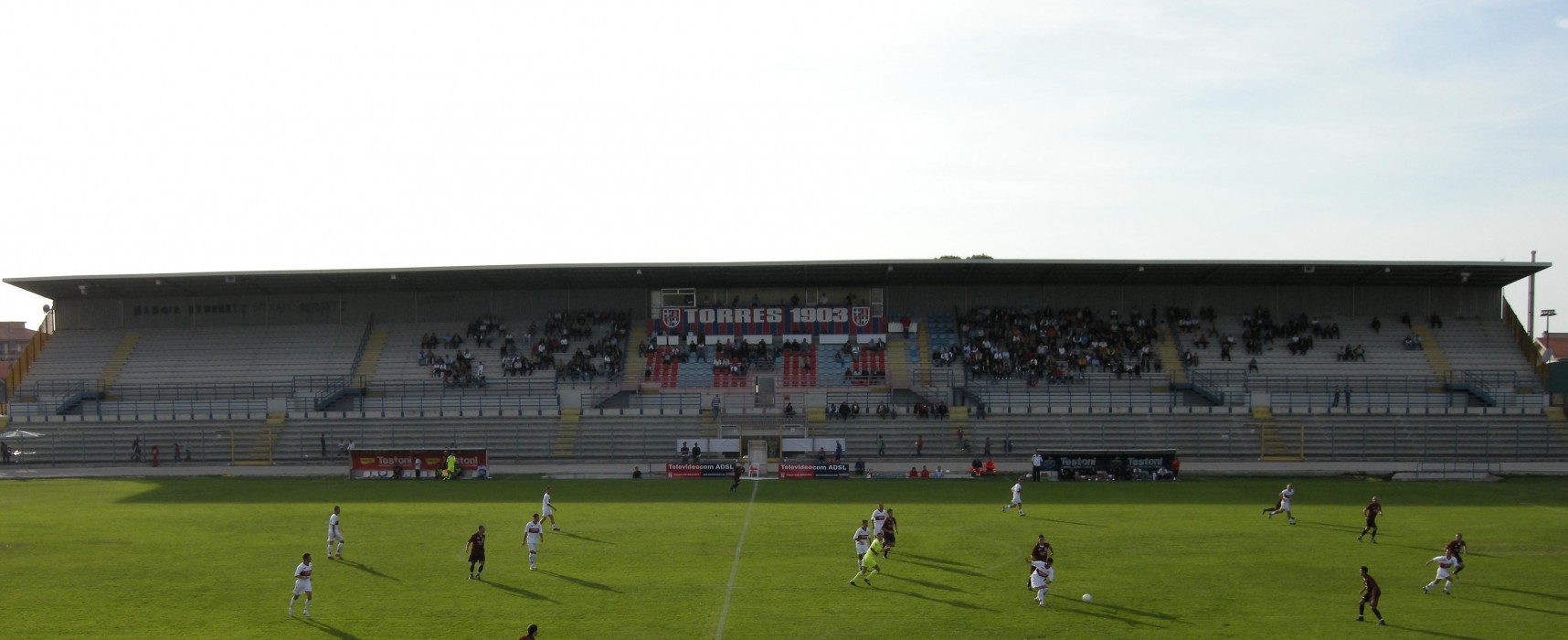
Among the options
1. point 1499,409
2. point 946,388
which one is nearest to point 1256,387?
point 1499,409

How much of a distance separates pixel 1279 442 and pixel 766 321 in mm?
29555

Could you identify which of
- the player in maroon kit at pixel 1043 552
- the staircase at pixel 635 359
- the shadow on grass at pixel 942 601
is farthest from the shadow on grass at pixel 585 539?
the staircase at pixel 635 359

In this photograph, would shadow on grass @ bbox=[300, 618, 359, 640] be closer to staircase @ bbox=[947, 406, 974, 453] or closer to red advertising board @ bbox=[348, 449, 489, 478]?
red advertising board @ bbox=[348, 449, 489, 478]

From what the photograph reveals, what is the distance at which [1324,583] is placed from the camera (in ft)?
83.2

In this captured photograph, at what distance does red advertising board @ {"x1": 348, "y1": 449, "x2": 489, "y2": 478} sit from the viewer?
48.9 m

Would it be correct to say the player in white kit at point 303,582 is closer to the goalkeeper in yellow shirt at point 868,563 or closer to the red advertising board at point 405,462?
the goalkeeper in yellow shirt at point 868,563

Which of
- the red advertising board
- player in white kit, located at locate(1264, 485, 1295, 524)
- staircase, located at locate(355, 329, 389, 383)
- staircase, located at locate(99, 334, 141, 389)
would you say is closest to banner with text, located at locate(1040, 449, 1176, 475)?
player in white kit, located at locate(1264, 485, 1295, 524)

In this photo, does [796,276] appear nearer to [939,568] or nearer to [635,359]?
[635,359]

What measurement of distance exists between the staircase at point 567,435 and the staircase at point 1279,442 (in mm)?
33361

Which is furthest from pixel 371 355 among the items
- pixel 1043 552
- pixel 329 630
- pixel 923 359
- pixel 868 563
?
pixel 1043 552

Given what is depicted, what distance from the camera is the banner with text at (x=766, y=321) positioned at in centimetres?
6844

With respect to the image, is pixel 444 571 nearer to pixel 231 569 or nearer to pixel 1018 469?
pixel 231 569

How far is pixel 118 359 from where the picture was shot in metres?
66.8

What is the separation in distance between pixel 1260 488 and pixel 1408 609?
21519mm
